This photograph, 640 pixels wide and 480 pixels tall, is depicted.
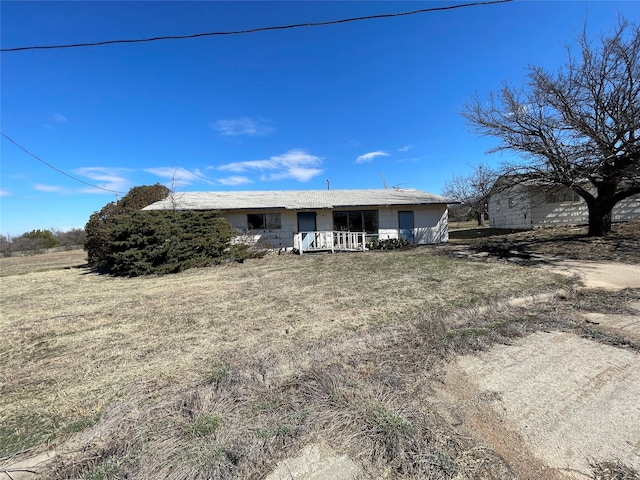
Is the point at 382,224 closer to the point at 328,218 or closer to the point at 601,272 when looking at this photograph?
the point at 328,218

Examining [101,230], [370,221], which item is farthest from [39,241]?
[370,221]

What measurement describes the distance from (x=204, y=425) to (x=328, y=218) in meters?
14.6

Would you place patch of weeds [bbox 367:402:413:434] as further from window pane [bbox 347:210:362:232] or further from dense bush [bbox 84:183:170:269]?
window pane [bbox 347:210:362:232]

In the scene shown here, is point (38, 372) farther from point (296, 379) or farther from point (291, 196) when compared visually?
point (291, 196)

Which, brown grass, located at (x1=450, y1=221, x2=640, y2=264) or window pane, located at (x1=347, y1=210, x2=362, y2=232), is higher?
window pane, located at (x1=347, y1=210, x2=362, y2=232)

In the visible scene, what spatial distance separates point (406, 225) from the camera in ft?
54.9

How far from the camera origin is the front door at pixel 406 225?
16641mm

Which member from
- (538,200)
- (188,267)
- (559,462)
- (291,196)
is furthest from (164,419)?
(538,200)

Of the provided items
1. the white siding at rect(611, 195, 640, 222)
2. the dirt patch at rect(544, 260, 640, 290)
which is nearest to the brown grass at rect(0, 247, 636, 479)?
the dirt patch at rect(544, 260, 640, 290)

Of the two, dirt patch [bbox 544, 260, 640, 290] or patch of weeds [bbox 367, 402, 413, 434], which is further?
dirt patch [bbox 544, 260, 640, 290]

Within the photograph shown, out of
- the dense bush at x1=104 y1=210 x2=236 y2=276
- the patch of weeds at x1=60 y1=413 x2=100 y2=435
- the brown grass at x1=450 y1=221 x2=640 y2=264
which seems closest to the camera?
the patch of weeds at x1=60 y1=413 x2=100 y2=435

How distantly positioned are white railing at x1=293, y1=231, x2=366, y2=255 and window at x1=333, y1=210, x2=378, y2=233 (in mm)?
951

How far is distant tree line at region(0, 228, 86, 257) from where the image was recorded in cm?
3186

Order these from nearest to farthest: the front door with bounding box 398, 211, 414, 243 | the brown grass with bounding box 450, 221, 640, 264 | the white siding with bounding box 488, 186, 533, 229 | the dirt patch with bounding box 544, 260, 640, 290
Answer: the dirt patch with bounding box 544, 260, 640, 290
the brown grass with bounding box 450, 221, 640, 264
the front door with bounding box 398, 211, 414, 243
the white siding with bounding box 488, 186, 533, 229
